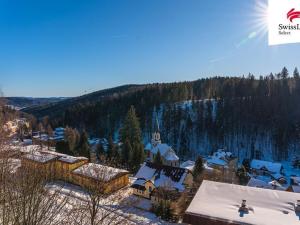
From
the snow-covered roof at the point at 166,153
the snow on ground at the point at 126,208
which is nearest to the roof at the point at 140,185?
the snow on ground at the point at 126,208

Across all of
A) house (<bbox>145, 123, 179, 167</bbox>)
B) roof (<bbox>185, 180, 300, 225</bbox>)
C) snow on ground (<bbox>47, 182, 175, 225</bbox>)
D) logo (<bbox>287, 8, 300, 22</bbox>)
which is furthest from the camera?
house (<bbox>145, 123, 179, 167</bbox>)

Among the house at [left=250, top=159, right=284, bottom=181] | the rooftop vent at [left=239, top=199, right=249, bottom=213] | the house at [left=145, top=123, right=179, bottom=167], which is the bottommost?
the house at [left=250, top=159, right=284, bottom=181]

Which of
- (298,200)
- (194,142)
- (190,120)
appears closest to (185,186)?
(298,200)

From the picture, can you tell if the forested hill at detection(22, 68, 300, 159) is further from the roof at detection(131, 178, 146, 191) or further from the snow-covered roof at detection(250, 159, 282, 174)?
the roof at detection(131, 178, 146, 191)

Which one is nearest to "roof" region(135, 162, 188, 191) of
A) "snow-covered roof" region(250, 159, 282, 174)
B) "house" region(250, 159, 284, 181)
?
"house" region(250, 159, 284, 181)

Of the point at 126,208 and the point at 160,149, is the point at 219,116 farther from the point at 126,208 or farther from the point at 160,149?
the point at 126,208

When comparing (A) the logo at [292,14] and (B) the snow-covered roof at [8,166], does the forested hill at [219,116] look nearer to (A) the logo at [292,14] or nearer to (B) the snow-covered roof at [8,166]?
(A) the logo at [292,14]

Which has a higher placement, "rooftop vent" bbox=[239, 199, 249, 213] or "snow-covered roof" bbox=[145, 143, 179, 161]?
"rooftop vent" bbox=[239, 199, 249, 213]
